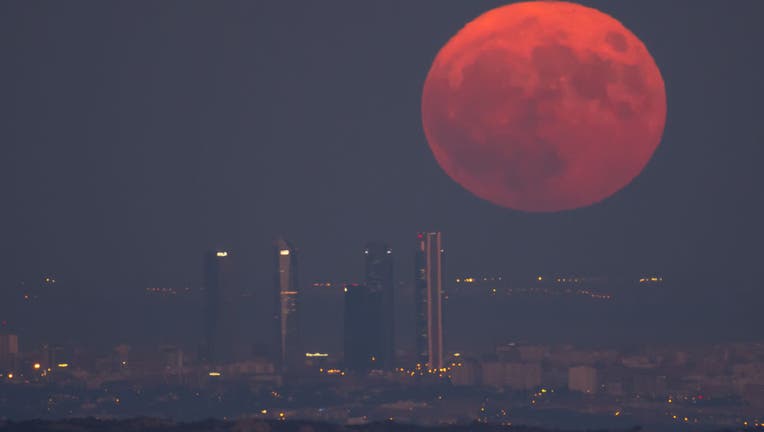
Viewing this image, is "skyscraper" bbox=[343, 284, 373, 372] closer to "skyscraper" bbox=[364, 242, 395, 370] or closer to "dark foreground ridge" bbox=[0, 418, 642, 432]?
"skyscraper" bbox=[364, 242, 395, 370]

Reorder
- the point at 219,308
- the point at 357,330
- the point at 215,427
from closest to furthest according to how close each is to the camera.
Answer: the point at 215,427, the point at 357,330, the point at 219,308

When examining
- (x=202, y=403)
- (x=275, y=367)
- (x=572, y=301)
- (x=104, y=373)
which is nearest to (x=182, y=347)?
(x=275, y=367)

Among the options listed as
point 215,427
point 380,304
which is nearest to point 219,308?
point 380,304

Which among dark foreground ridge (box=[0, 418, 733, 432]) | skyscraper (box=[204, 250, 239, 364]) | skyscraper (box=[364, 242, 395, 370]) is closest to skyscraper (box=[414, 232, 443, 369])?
skyscraper (box=[364, 242, 395, 370])

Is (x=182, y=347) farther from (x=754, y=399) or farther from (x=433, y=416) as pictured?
(x=754, y=399)

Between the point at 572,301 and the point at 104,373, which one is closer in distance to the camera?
the point at 104,373

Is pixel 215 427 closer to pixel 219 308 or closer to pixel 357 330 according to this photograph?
pixel 357 330

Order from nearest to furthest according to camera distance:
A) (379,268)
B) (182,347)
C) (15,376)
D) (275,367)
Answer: (15,376), (275,367), (182,347), (379,268)
